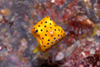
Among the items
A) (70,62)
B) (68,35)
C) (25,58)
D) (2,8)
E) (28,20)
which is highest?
(2,8)

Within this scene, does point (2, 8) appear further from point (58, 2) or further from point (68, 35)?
point (68, 35)

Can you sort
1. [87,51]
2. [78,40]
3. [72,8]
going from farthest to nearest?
1. [72,8]
2. [78,40]
3. [87,51]

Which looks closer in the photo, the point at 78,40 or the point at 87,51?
the point at 87,51

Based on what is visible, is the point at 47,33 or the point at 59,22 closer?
the point at 47,33

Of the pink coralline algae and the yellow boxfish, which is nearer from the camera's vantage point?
the yellow boxfish

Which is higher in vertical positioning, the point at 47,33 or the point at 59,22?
the point at 59,22

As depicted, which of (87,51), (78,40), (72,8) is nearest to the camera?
(87,51)

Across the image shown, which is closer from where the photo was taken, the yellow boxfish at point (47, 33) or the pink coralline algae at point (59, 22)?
the yellow boxfish at point (47, 33)

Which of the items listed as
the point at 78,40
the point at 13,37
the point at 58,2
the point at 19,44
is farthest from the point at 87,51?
the point at 13,37
